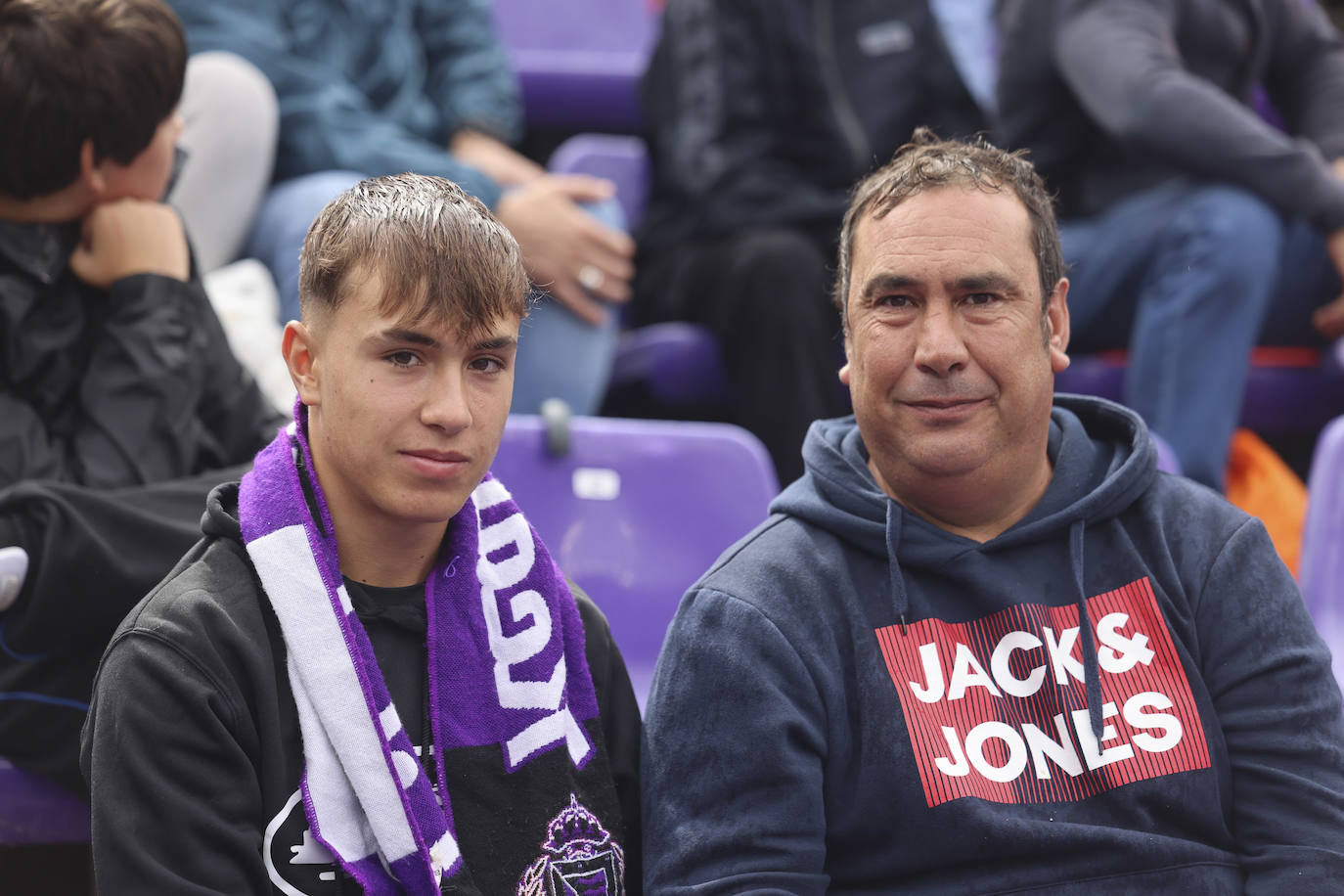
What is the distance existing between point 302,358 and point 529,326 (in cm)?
119

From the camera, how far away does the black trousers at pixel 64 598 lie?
59.1 inches

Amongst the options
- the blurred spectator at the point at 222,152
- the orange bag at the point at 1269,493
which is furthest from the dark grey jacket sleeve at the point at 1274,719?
the blurred spectator at the point at 222,152

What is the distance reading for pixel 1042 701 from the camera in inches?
58.7

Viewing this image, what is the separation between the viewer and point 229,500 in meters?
1.41

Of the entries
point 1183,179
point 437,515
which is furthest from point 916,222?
point 1183,179

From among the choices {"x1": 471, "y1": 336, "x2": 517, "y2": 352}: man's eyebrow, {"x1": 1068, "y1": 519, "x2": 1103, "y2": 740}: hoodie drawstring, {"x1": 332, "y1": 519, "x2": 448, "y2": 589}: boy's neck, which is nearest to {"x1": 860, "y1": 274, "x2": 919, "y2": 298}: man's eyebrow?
{"x1": 1068, "y1": 519, "x2": 1103, "y2": 740}: hoodie drawstring

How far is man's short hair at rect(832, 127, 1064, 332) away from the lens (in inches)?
62.1

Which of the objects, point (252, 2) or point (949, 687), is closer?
point (949, 687)

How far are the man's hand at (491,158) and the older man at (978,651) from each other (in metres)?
1.40

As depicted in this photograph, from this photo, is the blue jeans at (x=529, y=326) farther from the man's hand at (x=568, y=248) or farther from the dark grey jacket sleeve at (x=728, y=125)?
the dark grey jacket sleeve at (x=728, y=125)

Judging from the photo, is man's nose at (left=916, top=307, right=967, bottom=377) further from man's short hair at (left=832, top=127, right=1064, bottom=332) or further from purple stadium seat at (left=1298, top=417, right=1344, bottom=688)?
purple stadium seat at (left=1298, top=417, right=1344, bottom=688)

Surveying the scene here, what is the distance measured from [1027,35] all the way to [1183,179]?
1.44 ft

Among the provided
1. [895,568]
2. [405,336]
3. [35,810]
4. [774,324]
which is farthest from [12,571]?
[774,324]

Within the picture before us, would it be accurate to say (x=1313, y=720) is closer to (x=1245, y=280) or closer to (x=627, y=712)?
(x=627, y=712)
